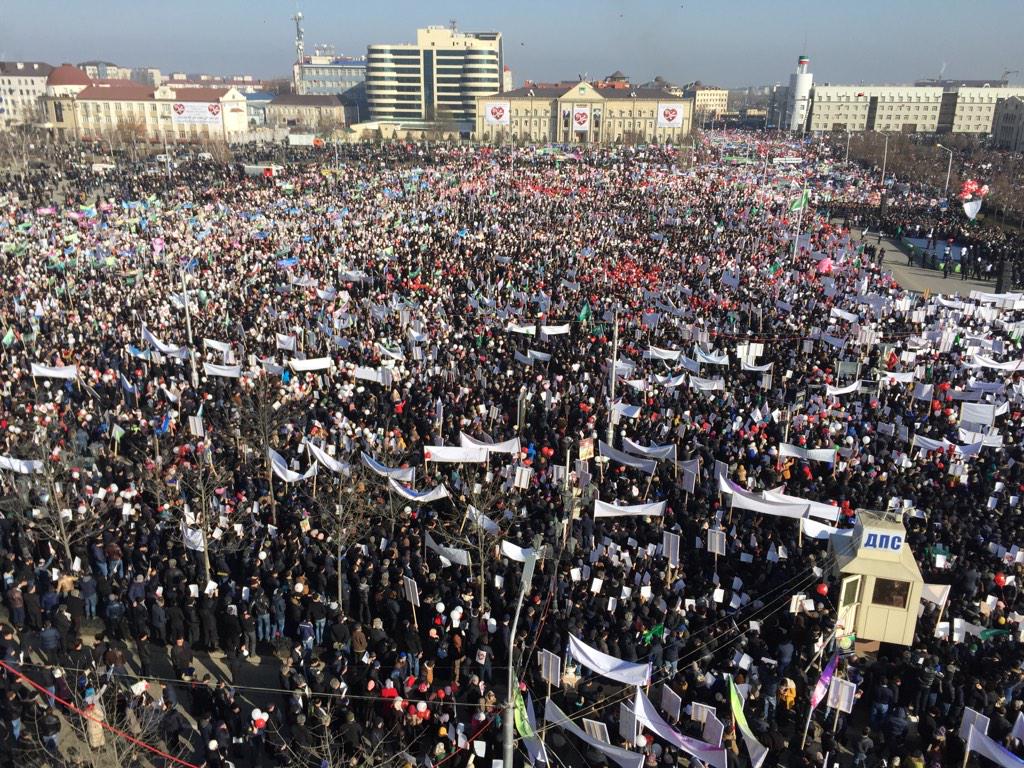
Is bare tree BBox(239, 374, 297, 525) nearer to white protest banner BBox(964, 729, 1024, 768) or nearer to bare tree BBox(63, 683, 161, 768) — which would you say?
bare tree BBox(63, 683, 161, 768)

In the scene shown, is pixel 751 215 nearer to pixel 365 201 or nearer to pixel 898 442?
pixel 365 201

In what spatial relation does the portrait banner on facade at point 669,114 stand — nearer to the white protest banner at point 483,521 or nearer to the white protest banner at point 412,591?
the white protest banner at point 483,521

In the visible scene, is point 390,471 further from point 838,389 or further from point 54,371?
point 838,389

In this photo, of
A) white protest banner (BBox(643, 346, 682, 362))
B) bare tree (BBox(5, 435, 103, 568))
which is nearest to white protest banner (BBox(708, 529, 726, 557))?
white protest banner (BBox(643, 346, 682, 362))

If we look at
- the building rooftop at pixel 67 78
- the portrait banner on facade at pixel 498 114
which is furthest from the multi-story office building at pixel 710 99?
the building rooftop at pixel 67 78

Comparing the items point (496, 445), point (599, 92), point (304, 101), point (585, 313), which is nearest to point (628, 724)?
point (496, 445)

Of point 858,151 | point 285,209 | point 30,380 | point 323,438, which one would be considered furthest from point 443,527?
point 858,151
